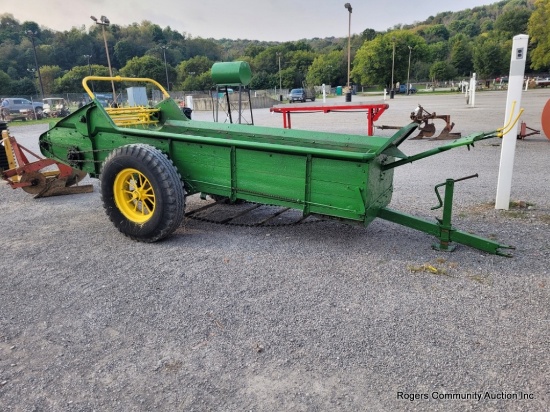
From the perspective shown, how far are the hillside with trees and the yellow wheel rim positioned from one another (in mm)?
61523

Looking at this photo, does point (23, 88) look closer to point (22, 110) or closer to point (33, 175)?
point (22, 110)

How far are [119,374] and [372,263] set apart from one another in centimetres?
246

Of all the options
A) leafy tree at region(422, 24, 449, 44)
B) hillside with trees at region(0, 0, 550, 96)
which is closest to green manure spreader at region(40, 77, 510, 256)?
hillside with trees at region(0, 0, 550, 96)

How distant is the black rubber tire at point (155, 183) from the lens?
14.4 ft

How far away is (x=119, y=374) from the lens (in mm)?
2584

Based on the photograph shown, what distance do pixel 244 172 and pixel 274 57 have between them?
11480 cm

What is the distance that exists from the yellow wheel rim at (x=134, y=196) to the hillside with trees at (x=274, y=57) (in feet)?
202

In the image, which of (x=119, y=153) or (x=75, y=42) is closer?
(x=119, y=153)

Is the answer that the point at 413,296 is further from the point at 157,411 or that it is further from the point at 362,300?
the point at 157,411

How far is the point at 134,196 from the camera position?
475cm

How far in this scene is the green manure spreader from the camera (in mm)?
3961

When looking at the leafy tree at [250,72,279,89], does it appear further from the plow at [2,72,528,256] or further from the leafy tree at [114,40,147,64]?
the plow at [2,72,528,256]

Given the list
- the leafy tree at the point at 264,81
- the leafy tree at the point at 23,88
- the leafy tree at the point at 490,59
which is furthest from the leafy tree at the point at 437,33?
A: the leafy tree at the point at 23,88

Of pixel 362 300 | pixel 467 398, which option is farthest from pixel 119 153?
pixel 467 398
